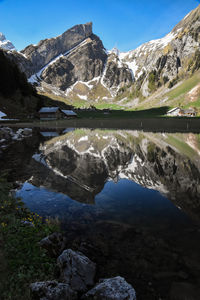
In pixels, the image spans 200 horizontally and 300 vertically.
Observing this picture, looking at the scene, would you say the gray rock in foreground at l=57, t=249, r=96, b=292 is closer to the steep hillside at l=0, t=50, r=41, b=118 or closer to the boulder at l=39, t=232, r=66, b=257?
the boulder at l=39, t=232, r=66, b=257

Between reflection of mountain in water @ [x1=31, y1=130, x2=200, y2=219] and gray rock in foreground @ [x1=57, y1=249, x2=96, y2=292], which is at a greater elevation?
reflection of mountain in water @ [x1=31, y1=130, x2=200, y2=219]

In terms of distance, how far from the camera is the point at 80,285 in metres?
5.30

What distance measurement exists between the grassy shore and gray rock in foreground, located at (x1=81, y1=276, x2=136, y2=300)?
155 centimetres

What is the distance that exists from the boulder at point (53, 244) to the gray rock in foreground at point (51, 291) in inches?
71.2

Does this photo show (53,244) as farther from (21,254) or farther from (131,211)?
(131,211)

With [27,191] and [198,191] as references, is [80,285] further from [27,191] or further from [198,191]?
[198,191]

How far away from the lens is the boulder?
6715 mm

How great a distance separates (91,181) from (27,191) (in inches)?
184

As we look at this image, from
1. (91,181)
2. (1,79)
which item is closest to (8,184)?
(91,181)

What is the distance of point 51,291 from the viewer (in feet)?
15.3

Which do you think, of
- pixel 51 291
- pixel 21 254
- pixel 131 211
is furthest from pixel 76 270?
pixel 131 211

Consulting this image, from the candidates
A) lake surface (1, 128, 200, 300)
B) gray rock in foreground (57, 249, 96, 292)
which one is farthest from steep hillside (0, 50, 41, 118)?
gray rock in foreground (57, 249, 96, 292)

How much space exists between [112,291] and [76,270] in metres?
1.32

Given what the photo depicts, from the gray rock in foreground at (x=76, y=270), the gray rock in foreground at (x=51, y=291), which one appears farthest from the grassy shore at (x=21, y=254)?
the gray rock in foreground at (x=76, y=270)
